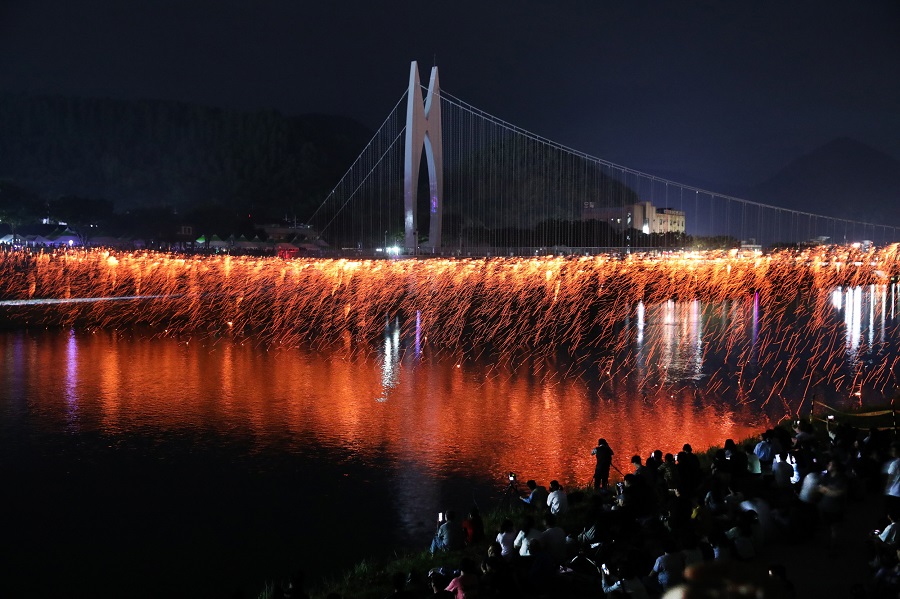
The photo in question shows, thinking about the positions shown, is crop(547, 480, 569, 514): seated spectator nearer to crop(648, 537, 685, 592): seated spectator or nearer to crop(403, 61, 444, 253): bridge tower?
crop(648, 537, 685, 592): seated spectator

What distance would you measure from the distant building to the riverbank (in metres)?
62.1

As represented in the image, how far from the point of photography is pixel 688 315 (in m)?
30.1

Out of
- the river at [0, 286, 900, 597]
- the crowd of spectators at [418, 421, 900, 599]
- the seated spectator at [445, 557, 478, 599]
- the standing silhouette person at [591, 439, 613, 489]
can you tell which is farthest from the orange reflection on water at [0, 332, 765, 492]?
the seated spectator at [445, 557, 478, 599]

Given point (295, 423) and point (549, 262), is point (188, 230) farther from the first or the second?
point (295, 423)

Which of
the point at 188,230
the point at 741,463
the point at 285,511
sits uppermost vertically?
the point at 188,230

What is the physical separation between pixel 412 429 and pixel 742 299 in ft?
92.9

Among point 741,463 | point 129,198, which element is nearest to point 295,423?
point 741,463

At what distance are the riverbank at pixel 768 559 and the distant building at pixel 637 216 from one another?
62131 millimetres

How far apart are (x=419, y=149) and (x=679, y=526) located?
37.0 meters

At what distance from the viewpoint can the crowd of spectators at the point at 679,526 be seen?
5180 mm

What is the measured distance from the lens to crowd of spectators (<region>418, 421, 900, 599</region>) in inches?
204

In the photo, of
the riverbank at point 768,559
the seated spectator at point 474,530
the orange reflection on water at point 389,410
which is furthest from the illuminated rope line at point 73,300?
the seated spectator at point 474,530

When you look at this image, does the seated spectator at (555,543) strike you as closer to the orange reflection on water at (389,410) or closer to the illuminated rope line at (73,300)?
the orange reflection on water at (389,410)

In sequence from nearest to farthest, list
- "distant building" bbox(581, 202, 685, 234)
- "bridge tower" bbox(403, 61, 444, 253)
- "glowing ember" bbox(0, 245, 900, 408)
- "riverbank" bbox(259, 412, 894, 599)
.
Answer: "riverbank" bbox(259, 412, 894, 599), "glowing ember" bbox(0, 245, 900, 408), "bridge tower" bbox(403, 61, 444, 253), "distant building" bbox(581, 202, 685, 234)
